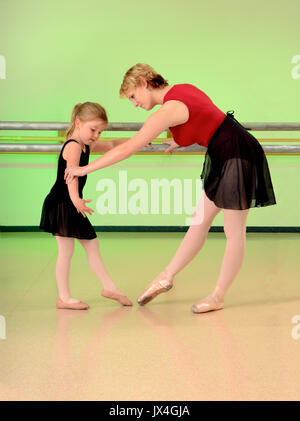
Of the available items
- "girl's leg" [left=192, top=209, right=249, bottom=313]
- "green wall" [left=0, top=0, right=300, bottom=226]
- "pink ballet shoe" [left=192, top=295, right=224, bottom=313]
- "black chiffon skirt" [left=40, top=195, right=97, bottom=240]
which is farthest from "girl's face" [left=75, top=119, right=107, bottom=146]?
"green wall" [left=0, top=0, right=300, bottom=226]

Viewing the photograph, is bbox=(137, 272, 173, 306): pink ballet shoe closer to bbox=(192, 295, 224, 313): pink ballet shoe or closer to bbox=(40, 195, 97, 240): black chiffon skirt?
bbox=(192, 295, 224, 313): pink ballet shoe

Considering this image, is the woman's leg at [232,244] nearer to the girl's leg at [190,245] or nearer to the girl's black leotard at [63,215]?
the girl's leg at [190,245]

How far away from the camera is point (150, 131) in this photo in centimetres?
259

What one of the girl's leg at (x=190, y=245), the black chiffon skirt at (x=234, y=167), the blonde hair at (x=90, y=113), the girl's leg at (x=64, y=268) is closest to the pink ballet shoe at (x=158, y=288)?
the girl's leg at (x=190, y=245)

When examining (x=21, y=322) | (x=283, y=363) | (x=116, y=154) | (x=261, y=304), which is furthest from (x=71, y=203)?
(x=283, y=363)

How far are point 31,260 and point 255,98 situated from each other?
229cm

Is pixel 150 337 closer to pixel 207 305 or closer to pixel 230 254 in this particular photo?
pixel 207 305

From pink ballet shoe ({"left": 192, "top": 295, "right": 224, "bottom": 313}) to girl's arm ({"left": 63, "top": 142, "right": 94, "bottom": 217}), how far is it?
0.59 m

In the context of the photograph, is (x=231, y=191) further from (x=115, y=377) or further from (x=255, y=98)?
(x=255, y=98)

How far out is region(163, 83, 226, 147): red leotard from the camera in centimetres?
263

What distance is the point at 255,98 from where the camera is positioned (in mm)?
5195

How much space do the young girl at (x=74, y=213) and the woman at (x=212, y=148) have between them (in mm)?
154

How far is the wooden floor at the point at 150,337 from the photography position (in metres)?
1.91

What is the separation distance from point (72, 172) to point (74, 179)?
1.8 inches
